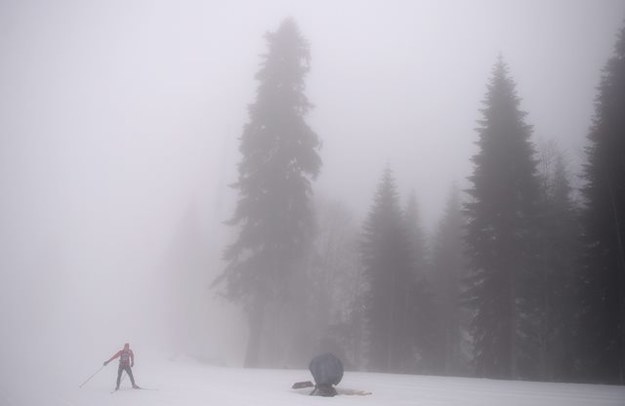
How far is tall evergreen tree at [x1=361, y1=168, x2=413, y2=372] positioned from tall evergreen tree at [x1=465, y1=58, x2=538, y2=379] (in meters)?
8.70

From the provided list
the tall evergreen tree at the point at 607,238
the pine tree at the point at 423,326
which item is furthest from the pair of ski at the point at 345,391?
the pine tree at the point at 423,326

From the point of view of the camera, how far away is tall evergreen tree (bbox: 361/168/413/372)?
28500mm

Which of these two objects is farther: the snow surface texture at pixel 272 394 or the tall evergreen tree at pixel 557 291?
the tall evergreen tree at pixel 557 291

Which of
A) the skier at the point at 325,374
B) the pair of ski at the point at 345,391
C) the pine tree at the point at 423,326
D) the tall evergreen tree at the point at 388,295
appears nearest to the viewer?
the skier at the point at 325,374

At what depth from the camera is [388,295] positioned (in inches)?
1135

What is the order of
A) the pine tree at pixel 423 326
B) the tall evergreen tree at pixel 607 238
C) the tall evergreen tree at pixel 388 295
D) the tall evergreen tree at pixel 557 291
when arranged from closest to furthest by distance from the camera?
the tall evergreen tree at pixel 607 238 < the tall evergreen tree at pixel 557 291 < the tall evergreen tree at pixel 388 295 < the pine tree at pixel 423 326

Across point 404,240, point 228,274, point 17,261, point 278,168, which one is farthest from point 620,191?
point 17,261

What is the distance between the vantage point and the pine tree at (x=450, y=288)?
3259 centimetres

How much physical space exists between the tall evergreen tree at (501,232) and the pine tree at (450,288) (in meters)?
10.6

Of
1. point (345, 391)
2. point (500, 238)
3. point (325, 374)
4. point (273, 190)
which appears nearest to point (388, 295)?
point (500, 238)

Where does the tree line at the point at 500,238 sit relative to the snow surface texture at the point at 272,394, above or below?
above

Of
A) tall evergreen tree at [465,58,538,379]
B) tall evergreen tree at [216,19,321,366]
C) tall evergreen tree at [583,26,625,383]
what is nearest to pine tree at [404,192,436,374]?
tall evergreen tree at [465,58,538,379]

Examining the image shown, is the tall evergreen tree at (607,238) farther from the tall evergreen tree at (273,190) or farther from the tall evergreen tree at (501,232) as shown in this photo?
the tall evergreen tree at (273,190)

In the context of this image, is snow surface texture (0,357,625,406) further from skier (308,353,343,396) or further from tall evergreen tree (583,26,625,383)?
tall evergreen tree (583,26,625,383)
